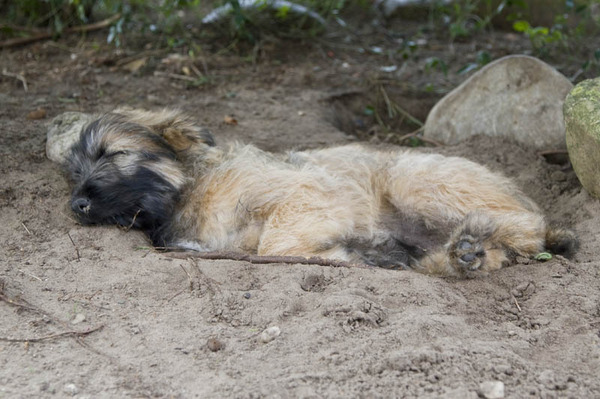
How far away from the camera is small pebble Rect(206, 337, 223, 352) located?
12.0 feet

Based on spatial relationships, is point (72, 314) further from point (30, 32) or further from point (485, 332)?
point (30, 32)

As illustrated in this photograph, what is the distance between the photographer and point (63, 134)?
20.5ft

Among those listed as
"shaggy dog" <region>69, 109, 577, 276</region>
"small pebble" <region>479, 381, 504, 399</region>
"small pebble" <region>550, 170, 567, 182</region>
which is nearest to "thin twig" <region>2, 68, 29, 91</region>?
"shaggy dog" <region>69, 109, 577, 276</region>

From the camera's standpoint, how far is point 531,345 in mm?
3738

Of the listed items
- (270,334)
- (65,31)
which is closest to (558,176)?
(270,334)

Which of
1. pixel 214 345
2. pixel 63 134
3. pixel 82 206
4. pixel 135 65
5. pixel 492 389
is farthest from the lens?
Answer: pixel 135 65

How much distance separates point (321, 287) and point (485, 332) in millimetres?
1077

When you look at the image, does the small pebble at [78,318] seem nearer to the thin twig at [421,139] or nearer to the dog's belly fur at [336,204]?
the dog's belly fur at [336,204]

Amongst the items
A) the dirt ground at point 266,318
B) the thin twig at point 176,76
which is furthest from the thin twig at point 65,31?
the dirt ground at point 266,318

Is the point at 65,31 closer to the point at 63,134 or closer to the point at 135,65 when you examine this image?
the point at 135,65

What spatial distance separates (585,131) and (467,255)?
1437 mm

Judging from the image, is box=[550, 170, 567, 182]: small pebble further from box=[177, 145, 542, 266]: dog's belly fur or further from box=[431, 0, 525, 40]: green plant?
box=[431, 0, 525, 40]: green plant

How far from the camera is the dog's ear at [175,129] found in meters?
5.34

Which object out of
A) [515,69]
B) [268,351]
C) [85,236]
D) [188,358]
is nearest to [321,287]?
[268,351]
